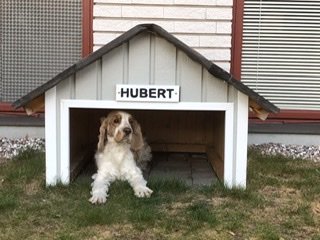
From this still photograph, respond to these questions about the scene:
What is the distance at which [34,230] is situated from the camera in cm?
460

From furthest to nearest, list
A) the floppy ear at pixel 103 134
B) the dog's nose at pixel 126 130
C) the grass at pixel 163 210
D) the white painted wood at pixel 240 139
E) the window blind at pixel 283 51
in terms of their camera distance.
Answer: the window blind at pixel 283 51 → the floppy ear at pixel 103 134 → the dog's nose at pixel 126 130 → the white painted wood at pixel 240 139 → the grass at pixel 163 210

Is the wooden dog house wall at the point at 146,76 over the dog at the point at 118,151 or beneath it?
over

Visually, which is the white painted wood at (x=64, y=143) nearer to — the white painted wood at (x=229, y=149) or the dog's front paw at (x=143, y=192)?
the dog's front paw at (x=143, y=192)

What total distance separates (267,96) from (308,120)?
2.17 feet

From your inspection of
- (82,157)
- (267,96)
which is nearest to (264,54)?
(267,96)

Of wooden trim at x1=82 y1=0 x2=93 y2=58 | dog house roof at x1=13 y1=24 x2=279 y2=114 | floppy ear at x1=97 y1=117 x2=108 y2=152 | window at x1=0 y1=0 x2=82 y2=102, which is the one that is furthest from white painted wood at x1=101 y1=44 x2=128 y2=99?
window at x1=0 y1=0 x2=82 y2=102

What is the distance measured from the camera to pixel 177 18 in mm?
7949

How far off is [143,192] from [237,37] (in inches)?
138

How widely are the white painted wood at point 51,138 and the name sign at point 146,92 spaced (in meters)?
0.63

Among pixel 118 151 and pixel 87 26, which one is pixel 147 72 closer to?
pixel 118 151

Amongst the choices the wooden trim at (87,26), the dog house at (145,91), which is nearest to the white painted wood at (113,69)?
the dog house at (145,91)

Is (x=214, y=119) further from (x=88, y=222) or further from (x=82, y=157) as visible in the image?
(x=88, y=222)

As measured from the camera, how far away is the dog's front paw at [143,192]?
5336 mm

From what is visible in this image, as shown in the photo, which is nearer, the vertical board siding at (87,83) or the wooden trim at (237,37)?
the vertical board siding at (87,83)
